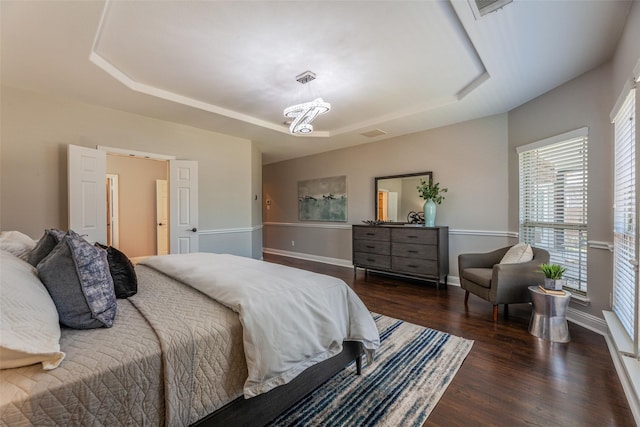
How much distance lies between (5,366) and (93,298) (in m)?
0.36

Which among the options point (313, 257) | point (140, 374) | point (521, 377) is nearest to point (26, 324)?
point (140, 374)

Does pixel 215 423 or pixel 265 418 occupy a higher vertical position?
pixel 215 423

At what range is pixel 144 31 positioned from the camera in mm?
2186

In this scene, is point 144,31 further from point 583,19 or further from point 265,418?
point 583,19

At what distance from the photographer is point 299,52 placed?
97.0 inches

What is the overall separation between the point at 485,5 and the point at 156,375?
2809mm

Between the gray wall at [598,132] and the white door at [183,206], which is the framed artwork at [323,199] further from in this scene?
the gray wall at [598,132]

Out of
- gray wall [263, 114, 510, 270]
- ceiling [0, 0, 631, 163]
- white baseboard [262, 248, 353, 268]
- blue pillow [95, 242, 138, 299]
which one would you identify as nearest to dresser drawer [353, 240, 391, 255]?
gray wall [263, 114, 510, 270]

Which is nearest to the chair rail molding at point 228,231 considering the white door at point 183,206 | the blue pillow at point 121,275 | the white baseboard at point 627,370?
the white door at point 183,206

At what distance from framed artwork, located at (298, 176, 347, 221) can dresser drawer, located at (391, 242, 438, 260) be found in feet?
5.13

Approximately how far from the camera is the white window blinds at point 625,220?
1.91 meters

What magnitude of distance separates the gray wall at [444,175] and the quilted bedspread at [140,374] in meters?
3.95

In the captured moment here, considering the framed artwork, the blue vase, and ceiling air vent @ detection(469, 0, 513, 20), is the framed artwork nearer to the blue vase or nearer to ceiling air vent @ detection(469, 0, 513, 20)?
the blue vase

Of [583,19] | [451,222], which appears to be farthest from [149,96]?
[451,222]
